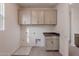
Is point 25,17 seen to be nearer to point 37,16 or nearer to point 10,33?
point 37,16

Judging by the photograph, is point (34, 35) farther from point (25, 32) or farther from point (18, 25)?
point (18, 25)

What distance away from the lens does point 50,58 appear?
1014mm

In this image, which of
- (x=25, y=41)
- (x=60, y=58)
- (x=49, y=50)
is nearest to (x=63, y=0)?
(x=60, y=58)

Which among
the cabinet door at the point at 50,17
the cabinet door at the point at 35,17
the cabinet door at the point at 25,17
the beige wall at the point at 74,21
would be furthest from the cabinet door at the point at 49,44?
the beige wall at the point at 74,21

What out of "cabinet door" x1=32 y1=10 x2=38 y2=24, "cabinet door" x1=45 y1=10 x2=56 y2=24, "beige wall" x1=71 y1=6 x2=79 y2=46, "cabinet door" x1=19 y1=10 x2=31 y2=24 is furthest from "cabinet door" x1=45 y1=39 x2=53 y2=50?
"beige wall" x1=71 y1=6 x2=79 y2=46

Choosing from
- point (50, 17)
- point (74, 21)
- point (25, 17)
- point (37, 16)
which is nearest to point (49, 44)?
point (50, 17)

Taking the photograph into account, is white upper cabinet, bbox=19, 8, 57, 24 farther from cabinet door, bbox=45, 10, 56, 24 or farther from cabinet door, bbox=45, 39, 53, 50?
cabinet door, bbox=45, 39, 53, 50

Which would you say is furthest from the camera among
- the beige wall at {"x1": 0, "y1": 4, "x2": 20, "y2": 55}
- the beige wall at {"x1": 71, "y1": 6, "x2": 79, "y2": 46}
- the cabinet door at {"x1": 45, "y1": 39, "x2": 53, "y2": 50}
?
the cabinet door at {"x1": 45, "y1": 39, "x2": 53, "y2": 50}

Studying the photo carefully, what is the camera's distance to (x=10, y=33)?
3965 millimetres

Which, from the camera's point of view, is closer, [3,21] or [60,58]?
[60,58]

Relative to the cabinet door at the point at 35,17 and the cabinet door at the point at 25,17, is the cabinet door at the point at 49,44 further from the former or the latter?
the cabinet door at the point at 25,17

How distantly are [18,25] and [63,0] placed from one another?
3769 millimetres

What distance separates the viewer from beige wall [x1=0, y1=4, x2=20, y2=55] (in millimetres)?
Result: 3402

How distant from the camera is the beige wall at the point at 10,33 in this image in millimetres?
3402
